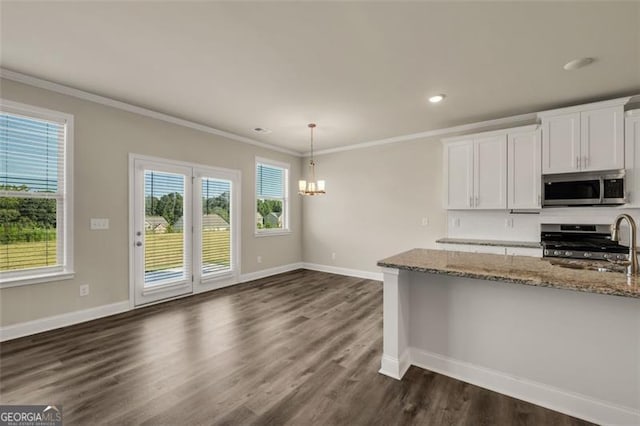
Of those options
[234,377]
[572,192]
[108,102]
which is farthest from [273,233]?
[572,192]

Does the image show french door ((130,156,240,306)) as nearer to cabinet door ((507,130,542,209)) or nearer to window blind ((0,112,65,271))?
window blind ((0,112,65,271))

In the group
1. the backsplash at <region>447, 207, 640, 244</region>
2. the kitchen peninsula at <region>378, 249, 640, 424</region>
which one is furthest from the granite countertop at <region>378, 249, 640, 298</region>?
the backsplash at <region>447, 207, 640, 244</region>

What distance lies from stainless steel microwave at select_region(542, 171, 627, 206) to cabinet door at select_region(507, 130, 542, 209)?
0.36ft

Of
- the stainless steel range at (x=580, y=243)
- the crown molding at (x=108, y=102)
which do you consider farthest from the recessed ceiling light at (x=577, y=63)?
the crown molding at (x=108, y=102)

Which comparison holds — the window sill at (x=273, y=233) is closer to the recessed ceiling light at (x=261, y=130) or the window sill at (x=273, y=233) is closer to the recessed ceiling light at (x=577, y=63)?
the recessed ceiling light at (x=261, y=130)

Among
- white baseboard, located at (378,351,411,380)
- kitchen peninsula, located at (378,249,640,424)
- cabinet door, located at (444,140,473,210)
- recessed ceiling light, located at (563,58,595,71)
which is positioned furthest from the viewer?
A: cabinet door, located at (444,140,473,210)

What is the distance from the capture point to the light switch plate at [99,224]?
11.5 feet

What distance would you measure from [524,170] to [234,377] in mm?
4293

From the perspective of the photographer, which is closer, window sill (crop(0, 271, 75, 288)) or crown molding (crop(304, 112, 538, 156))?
window sill (crop(0, 271, 75, 288))

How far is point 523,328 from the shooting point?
1967 mm

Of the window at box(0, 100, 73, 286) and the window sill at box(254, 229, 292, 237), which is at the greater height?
the window at box(0, 100, 73, 286)

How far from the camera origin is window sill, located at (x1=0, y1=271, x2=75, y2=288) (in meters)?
2.90

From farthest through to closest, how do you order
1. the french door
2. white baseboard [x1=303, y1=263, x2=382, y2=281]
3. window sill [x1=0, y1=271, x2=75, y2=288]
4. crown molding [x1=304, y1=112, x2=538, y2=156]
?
white baseboard [x1=303, y1=263, x2=382, y2=281] → crown molding [x1=304, y1=112, x2=538, y2=156] → the french door → window sill [x1=0, y1=271, x2=75, y2=288]

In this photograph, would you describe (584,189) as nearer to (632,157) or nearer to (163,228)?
(632,157)
